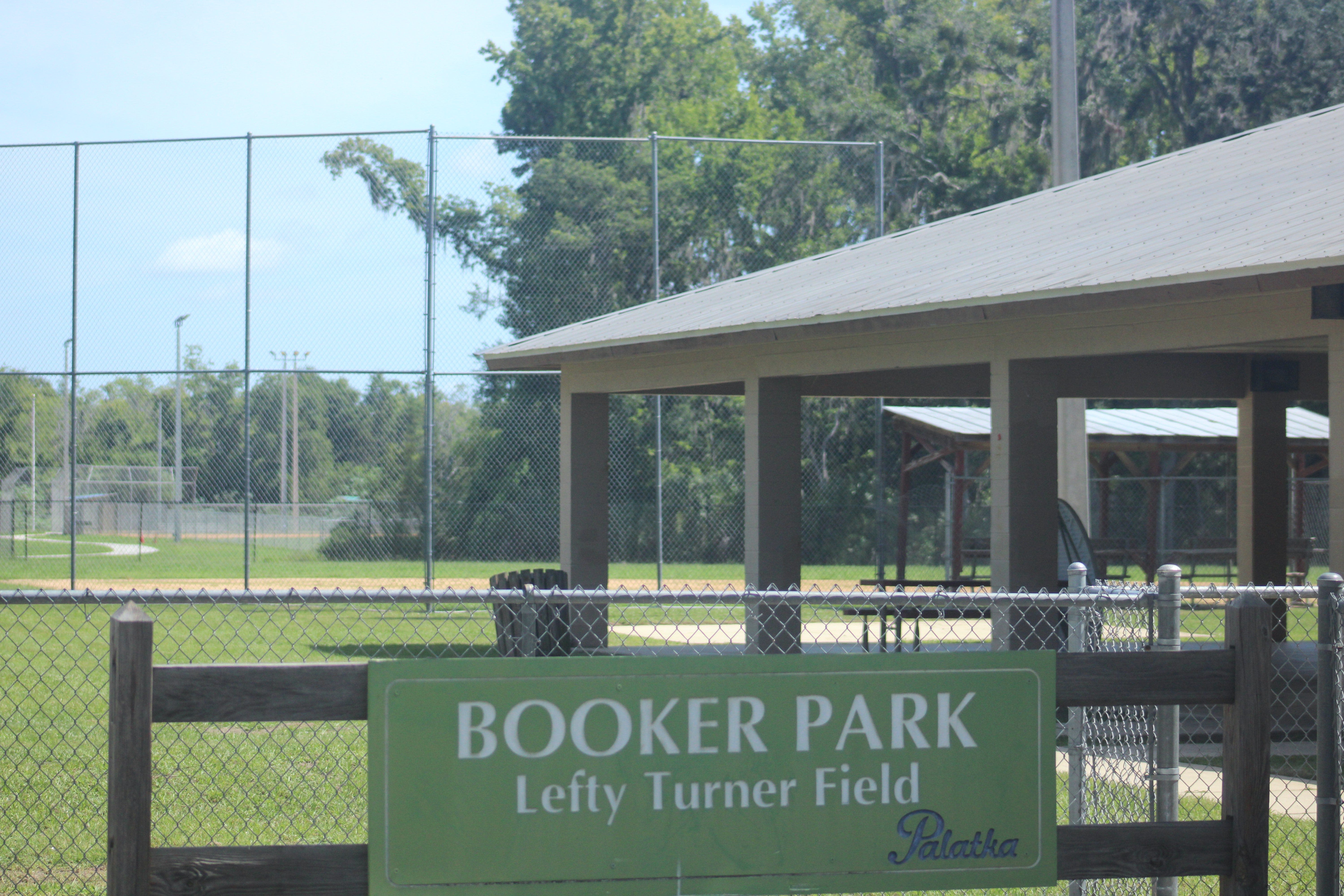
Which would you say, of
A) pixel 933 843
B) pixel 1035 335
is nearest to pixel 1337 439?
pixel 1035 335

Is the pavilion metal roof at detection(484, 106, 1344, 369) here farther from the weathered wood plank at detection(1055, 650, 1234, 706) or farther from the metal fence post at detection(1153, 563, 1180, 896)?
the weathered wood plank at detection(1055, 650, 1234, 706)

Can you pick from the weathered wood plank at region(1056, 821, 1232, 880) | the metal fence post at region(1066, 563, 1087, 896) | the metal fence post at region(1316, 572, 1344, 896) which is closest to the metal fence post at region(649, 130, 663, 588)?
the metal fence post at region(1066, 563, 1087, 896)

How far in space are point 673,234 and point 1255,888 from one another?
2925 centimetres

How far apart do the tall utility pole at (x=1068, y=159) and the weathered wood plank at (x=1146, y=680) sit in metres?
16.7

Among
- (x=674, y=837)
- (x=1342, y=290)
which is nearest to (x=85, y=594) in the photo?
(x=674, y=837)

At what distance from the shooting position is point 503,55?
2036 inches

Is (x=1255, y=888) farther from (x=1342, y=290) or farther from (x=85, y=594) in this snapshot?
(x=1342, y=290)

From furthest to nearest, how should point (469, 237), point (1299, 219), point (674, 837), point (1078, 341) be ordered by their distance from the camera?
point (469, 237) → point (1078, 341) → point (1299, 219) → point (674, 837)

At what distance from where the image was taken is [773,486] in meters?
13.3

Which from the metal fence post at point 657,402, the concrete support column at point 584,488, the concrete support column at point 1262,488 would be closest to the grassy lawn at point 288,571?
the metal fence post at point 657,402

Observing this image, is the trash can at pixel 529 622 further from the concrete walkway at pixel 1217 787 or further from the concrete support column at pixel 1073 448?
the concrete support column at pixel 1073 448

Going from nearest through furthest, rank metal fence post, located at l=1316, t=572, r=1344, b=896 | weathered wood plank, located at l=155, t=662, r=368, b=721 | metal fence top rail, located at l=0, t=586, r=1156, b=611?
weathered wood plank, located at l=155, t=662, r=368, b=721 → metal fence post, located at l=1316, t=572, r=1344, b=896 → metal fence top rail, located at l=0, t=586, r=1156, b=611

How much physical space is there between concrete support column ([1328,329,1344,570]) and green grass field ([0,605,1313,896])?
1.89 m

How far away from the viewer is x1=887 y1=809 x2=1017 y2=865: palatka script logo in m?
3.76
